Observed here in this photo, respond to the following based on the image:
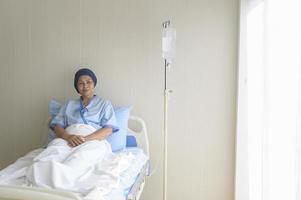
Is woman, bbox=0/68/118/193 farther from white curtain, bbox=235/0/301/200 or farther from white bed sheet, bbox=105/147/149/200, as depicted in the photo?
white curtain, bbox=235/0/301/200

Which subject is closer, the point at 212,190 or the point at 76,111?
the point at 76,111

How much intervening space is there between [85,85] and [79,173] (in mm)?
1056

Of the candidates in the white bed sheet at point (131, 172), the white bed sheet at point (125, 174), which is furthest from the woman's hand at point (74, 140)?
the white bed sheet at point (131, 172)

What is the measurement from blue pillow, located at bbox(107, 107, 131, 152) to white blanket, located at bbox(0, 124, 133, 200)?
1.35 feet

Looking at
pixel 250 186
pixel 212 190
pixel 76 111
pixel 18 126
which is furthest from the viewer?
pixel 18 126

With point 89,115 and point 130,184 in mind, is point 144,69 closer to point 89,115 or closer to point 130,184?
point 89,115

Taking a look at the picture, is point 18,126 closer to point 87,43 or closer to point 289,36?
point 87,43

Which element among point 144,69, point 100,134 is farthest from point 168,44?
point 100,134

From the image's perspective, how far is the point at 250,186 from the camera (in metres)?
2.34

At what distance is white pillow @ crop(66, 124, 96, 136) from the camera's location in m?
2.48

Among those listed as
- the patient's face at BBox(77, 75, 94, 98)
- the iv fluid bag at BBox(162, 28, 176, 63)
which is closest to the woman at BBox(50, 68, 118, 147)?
the patient's face at BBox(77, 75, 94, 98)

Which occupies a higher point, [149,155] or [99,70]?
[99,70]

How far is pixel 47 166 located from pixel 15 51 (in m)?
1.71

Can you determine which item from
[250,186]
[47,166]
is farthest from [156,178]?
[47,166]
